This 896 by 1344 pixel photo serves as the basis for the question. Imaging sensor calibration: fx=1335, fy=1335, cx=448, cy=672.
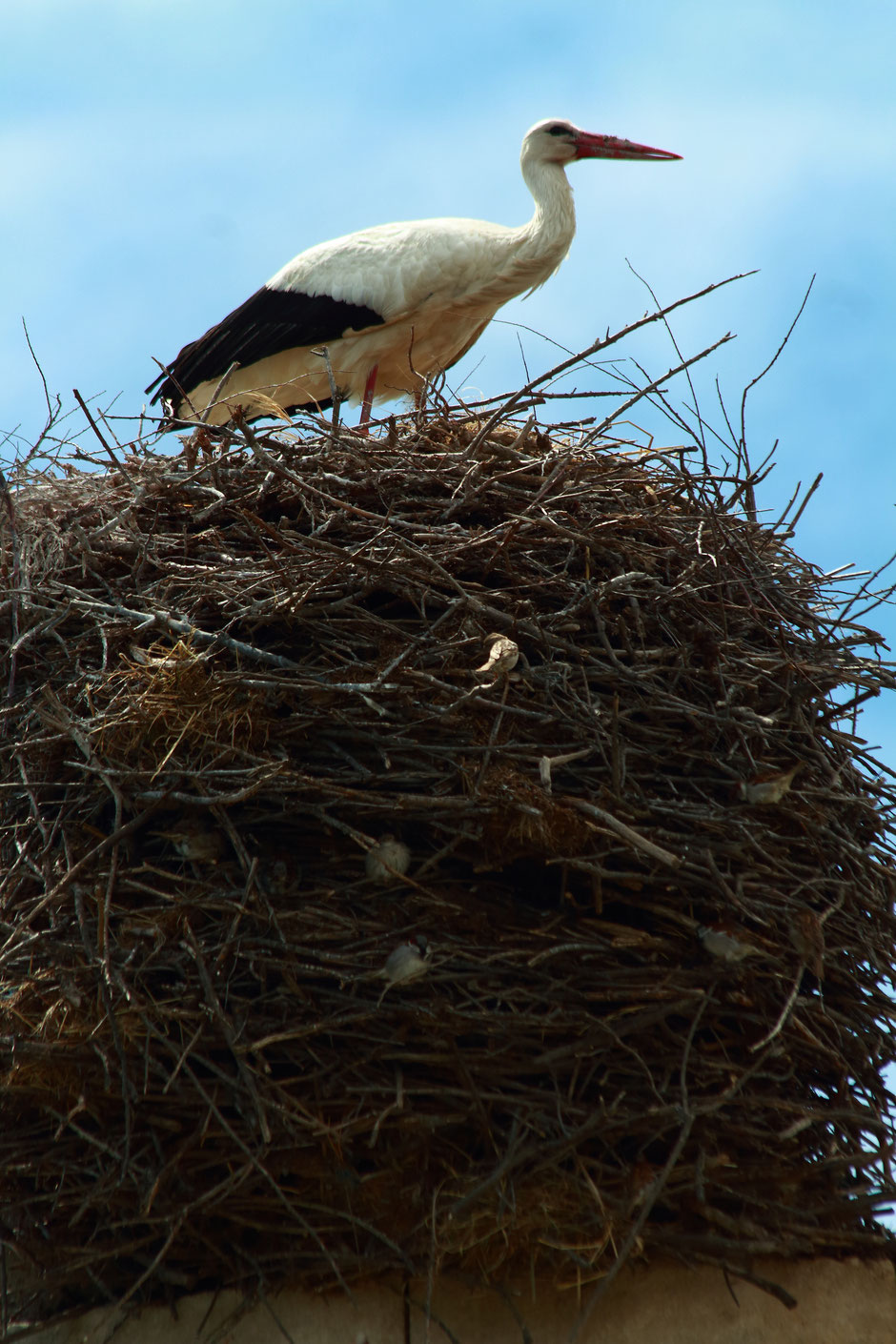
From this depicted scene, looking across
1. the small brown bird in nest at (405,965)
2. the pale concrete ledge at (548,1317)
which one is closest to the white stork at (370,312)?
the small brown bird in nest at (405,965)

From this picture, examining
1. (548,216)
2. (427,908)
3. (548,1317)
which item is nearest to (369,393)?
(548,216)

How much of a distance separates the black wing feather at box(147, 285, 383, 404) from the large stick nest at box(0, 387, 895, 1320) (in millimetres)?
1856

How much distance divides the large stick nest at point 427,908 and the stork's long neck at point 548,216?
228cm

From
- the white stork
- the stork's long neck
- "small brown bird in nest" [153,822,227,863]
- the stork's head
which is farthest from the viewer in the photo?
the stork's head

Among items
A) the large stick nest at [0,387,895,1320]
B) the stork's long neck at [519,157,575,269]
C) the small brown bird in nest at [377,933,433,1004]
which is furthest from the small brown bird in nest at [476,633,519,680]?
the stork's long neck at [519,157,575,269]

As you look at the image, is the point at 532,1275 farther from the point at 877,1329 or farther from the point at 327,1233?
the point at 877,1329

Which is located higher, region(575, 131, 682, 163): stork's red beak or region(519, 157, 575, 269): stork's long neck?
region(575, 131, 682, 163): stork's red beak

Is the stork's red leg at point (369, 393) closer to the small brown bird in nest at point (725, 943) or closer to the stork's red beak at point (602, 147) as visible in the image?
the stork's red beak at point (602, 147)

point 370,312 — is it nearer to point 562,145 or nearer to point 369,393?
point 369,393

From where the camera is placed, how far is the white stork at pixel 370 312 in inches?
199

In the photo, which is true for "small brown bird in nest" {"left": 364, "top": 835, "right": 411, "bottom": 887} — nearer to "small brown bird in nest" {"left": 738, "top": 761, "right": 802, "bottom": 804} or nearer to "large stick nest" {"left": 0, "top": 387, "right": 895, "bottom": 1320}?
"large stick nest" {"left": 0, "top": 387, "right": 895, "bottom": 1320}

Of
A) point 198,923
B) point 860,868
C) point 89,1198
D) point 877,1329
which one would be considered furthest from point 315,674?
point 877,1329

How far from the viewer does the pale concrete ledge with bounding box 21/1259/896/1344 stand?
2.70 meters

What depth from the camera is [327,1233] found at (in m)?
2.70
